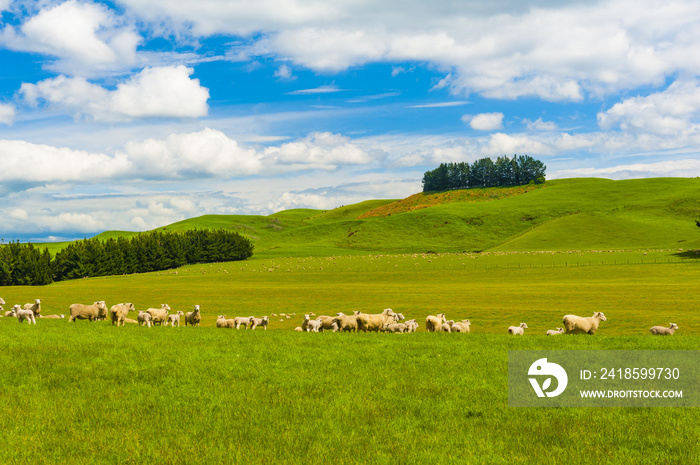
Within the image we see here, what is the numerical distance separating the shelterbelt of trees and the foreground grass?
91699mm

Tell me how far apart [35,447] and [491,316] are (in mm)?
33847

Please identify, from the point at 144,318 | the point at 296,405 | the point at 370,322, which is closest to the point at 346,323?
the point at 370,322

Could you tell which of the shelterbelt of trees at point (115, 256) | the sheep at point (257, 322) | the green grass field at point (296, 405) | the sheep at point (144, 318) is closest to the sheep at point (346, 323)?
the sheep at point (257, 322)

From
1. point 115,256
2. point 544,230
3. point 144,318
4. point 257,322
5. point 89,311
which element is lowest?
point 257,322

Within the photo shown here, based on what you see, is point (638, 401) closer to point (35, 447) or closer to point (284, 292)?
point (35, 447)

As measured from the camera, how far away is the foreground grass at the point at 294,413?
8.28 metres

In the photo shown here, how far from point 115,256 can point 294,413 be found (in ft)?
383

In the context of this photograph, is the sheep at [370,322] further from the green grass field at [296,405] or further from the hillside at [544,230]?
the hillside at [544,230]

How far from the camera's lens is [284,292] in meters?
60.3

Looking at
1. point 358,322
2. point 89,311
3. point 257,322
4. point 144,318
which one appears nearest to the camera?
point 358,322

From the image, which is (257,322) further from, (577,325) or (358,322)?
(577,325)

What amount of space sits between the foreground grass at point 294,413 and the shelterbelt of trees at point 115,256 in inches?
3610

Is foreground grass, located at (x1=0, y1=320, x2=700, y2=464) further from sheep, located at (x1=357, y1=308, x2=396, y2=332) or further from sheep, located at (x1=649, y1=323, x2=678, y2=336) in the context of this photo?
sheep, located at (x1=649, y1=323, x2=678, y2=336)

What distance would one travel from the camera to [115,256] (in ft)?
370
